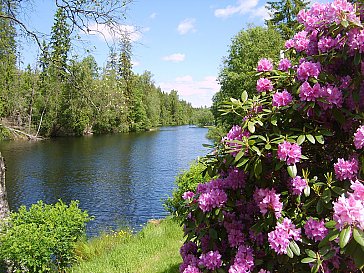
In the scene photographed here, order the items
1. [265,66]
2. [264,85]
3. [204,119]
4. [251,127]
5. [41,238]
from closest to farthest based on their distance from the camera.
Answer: [251,127]
[264,85]
[265,66]
[41,238]
[204,119]

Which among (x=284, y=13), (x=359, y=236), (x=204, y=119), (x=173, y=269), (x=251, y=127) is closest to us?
(x=359, y=236)

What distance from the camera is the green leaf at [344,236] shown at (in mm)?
1333

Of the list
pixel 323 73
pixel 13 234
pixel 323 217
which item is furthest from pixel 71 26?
pixel 323 217

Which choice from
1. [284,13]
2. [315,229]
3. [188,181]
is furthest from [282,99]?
[284,13]

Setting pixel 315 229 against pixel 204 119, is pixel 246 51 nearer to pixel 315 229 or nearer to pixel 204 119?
pixel 315 229

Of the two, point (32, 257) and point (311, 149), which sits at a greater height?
point (311, 149)

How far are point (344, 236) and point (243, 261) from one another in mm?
657

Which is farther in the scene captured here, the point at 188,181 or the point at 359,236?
the point at 188,181

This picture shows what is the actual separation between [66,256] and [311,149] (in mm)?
4337

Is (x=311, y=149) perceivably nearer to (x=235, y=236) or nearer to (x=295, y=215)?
(x=295, y=215)

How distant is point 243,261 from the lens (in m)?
1.87

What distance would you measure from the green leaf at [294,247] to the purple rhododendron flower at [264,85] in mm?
938

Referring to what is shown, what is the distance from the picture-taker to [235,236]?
199 centimetres

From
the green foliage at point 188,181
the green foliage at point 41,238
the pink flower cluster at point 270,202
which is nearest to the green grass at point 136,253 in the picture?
the green foliage at point 41,238
